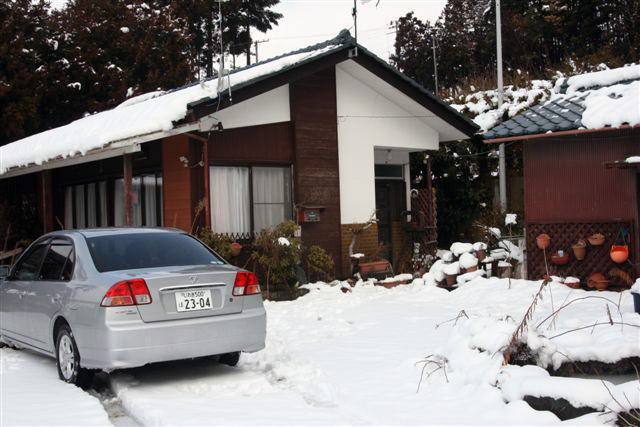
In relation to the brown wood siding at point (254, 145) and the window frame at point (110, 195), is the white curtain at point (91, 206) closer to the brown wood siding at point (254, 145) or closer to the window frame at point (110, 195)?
the window frame at point (110, 195)

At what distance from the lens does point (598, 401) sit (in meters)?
4.89

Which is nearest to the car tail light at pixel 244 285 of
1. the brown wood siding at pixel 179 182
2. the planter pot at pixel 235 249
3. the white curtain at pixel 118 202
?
the planter pot at pixel 235 249

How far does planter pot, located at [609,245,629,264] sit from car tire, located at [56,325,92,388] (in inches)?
332

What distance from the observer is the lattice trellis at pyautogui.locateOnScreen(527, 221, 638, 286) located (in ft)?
38.5

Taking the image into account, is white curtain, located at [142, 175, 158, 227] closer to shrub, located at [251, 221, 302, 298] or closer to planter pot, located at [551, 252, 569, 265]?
shrub, located at [251, 221, 302, 298]

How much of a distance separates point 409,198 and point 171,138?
6.49 meters

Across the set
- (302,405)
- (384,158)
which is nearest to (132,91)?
(384,158)

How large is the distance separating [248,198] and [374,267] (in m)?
3.05

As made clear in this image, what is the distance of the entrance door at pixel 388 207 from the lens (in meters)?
17.0

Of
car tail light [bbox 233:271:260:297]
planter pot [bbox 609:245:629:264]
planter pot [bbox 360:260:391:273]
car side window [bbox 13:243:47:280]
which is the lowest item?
planter pot [bbox 360:260:391:273]

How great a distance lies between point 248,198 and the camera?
1392cm

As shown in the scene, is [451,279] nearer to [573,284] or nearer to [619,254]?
[573,284]

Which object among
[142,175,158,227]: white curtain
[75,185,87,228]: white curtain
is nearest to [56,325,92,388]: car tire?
[142,175,158,227]: white curtain

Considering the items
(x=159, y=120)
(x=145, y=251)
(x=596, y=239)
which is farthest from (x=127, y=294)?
(x=596, y=239)
